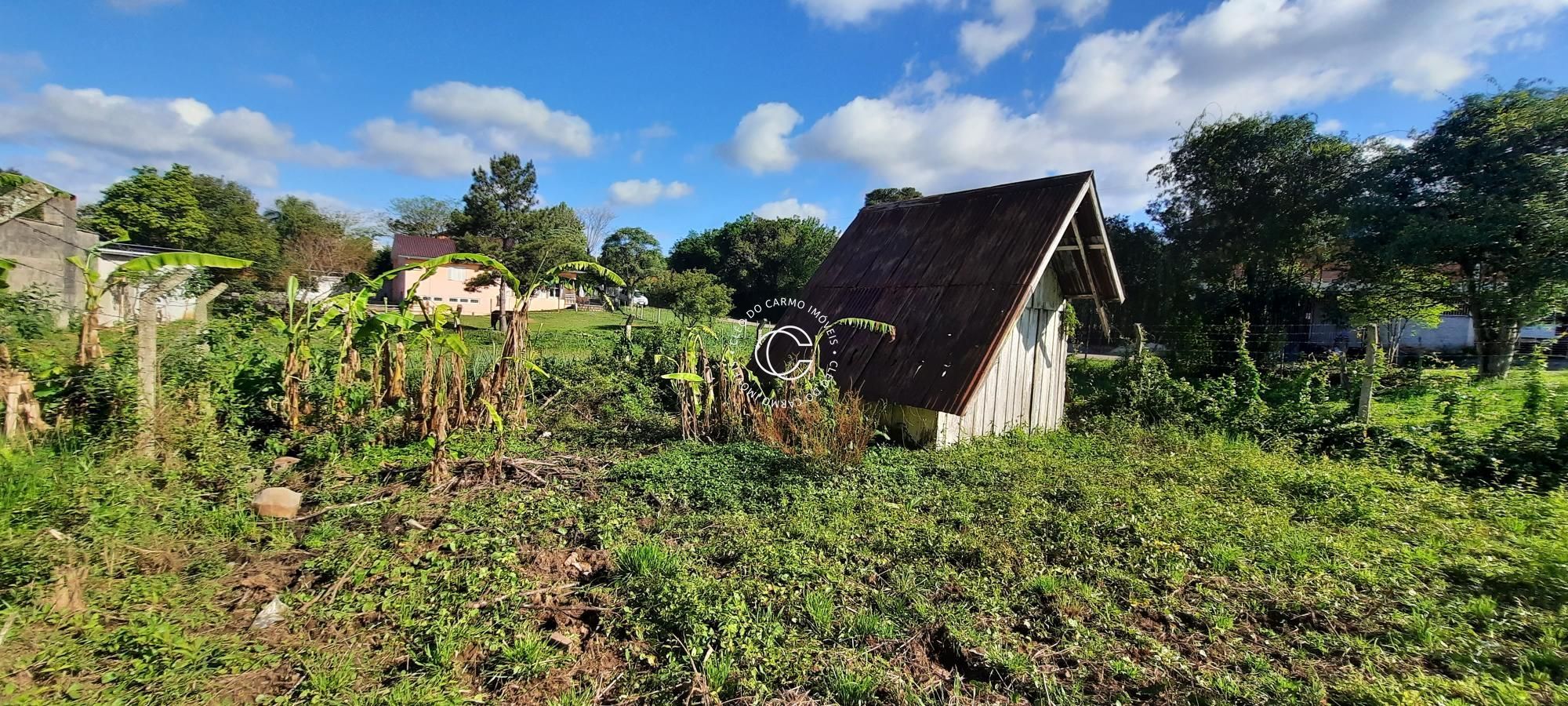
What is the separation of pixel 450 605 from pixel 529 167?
2262cm

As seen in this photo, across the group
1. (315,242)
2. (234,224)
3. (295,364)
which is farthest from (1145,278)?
(234,224)

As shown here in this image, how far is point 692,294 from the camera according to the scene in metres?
21.0

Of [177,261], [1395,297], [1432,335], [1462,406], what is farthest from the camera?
[1432,335]

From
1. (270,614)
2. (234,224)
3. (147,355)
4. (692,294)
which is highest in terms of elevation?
(234,224)

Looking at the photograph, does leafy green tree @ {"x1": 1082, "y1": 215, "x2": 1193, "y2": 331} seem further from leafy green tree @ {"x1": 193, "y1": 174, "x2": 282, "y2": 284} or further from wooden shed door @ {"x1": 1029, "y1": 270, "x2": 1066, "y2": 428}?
leafy green tree @ {"x1": 193, "y1": 174, "x2": 282, "y2": 284}

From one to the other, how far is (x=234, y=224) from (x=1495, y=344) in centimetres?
4619

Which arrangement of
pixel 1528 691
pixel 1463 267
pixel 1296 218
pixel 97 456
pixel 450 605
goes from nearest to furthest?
pixel 1528 691 → pixel 450 605 → pixel 97 456 → pixel 1463 267 → pixel 1296 218

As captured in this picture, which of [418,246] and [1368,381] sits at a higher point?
[418,246]

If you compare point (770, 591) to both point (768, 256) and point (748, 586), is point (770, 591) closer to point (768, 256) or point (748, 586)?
point (748, 586)

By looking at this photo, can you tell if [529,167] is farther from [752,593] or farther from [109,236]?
[752,593]

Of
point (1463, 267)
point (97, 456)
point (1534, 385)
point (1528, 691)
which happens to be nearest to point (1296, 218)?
point (1463, 267)

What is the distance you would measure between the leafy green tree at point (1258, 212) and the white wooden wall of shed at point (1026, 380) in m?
10.7

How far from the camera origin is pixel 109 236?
21.8m

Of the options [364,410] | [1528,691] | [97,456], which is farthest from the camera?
[364,410]
